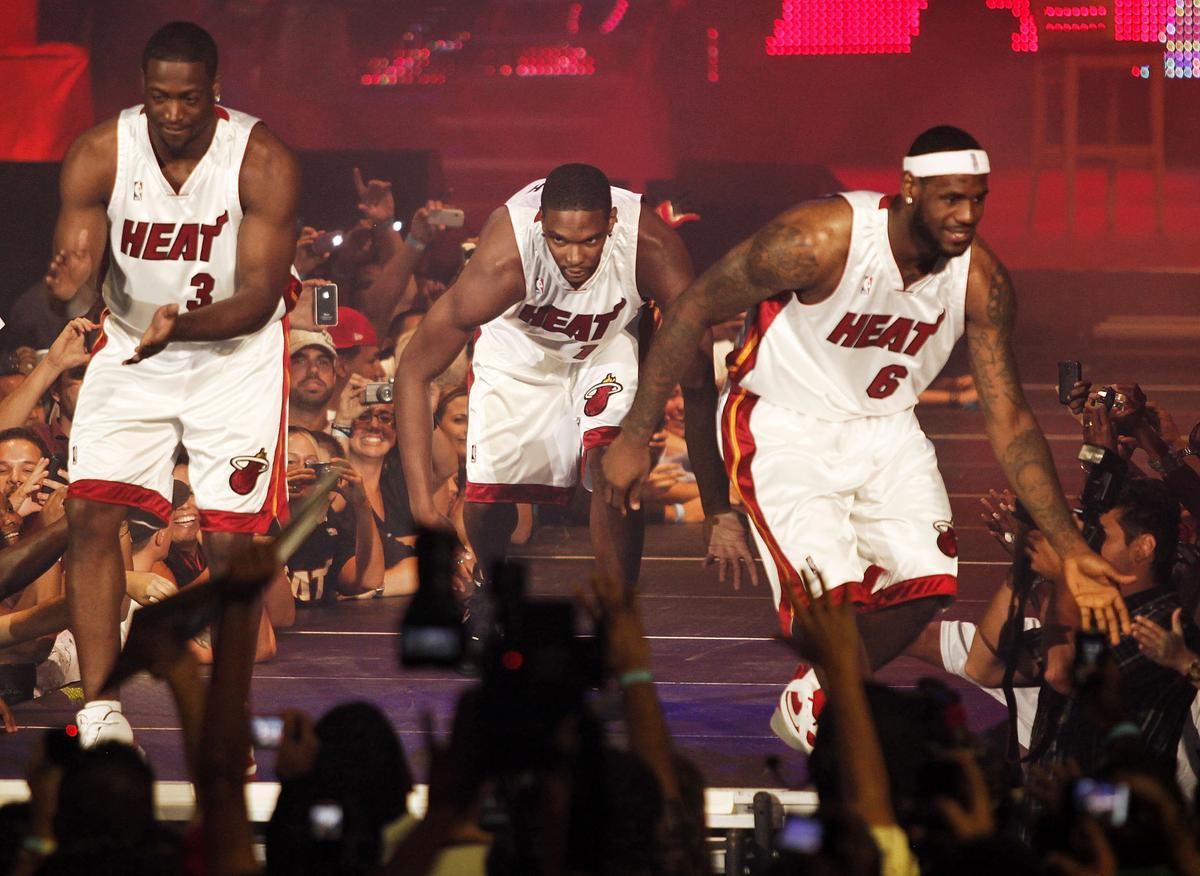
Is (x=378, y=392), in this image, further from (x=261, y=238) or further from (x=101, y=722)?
(x=101, y=722)

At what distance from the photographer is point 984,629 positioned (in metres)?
5.39

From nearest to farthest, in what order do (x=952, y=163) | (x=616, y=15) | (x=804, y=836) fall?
(x=804, y=836) → (x=952, y=163) → (x=616, y=15)

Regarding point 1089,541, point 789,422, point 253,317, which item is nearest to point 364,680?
point 253,317

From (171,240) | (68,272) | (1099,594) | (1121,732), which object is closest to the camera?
(1121,732)

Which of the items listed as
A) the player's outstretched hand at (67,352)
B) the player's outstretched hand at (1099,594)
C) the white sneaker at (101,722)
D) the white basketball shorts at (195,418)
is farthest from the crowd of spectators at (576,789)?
the player's outstretched hand at (67,352)

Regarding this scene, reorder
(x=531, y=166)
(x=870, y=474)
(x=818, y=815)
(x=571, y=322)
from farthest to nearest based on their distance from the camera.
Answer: (x=531, y=166) < (x=571, y=322) < (x=870, y=474) < (x=818, y=815)

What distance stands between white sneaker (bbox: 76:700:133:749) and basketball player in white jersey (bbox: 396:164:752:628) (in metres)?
1.53

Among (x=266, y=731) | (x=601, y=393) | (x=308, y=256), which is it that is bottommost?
(x=266, y=731)

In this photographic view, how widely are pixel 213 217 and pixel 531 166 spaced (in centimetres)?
317

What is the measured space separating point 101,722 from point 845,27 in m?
4.90

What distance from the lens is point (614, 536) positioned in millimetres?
6418

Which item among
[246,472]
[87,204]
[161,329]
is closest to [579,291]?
[246,472]

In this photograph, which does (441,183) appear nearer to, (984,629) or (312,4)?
(312,4)

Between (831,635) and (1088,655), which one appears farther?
(1088,655)
